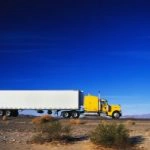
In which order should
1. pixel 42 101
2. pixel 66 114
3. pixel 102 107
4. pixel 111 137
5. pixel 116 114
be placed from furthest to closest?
1. pixel 42 101
2. pixel 66 114
3. pixel 102 107
4. pixel 116 114
5. pixel 111 137

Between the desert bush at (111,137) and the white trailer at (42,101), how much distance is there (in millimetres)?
42379

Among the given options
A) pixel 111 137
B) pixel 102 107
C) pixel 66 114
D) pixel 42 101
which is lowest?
pixel 111 137

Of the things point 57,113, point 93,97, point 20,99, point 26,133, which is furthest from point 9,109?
point 26,133

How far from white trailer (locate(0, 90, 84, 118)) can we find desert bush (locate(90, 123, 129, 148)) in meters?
42.4

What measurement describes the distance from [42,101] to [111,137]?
46.2 meters

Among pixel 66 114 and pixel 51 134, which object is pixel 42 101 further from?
pixel 51 134

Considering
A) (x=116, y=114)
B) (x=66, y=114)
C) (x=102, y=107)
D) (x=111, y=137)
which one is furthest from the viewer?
(x=66, y=114)

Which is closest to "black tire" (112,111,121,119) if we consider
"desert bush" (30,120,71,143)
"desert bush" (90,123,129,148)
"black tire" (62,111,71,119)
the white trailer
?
the white trailer

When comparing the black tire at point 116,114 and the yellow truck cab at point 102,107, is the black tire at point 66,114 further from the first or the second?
the black tire at point 116,114

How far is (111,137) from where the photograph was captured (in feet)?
81.5

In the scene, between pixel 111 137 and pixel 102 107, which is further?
pixel 102 107

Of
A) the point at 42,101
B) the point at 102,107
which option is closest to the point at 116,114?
the point at 102,107

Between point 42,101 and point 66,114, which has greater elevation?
point 42,101

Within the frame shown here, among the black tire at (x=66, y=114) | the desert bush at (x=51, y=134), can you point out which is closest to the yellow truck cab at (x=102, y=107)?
the black tire at (x=66, y=114)
